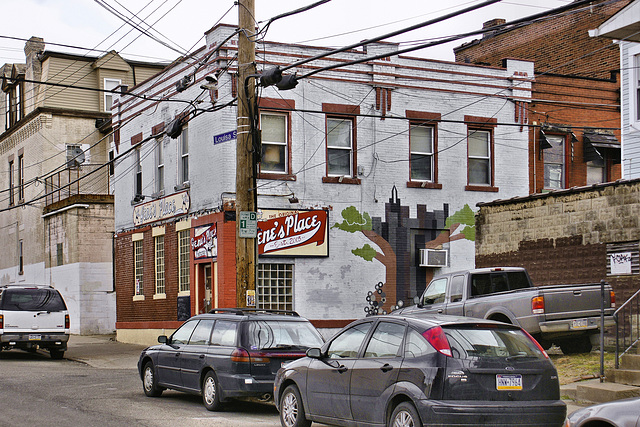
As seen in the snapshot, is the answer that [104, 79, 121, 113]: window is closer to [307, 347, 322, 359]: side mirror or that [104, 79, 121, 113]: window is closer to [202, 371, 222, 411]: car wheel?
[202, 371, 222, 411]: car wheel

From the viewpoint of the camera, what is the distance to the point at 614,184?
1742 centimetres

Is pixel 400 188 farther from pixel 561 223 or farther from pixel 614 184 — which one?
pixel 614 184

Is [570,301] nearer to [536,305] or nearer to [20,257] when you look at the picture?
[536,305]

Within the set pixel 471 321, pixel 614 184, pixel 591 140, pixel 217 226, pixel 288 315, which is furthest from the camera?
pixel 591 140

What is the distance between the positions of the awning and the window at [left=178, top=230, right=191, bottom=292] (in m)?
13.3

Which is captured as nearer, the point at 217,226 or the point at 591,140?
the point at 217,226

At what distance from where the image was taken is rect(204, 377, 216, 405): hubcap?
13.1 metres

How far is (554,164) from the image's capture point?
91.4 feet

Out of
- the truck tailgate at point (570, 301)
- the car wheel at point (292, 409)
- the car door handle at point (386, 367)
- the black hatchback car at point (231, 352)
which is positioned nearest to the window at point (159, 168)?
the black hatchback car at point (231, 352)

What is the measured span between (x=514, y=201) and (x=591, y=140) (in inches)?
338

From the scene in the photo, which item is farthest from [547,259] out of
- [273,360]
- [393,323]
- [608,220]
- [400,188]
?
[393,323]

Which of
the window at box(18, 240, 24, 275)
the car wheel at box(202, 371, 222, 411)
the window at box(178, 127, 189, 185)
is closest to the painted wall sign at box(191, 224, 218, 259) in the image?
the window at box(178, 127, 189, 185)

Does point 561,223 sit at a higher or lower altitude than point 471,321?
higher

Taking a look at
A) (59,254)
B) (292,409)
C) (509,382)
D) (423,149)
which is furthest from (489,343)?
(59,254)
